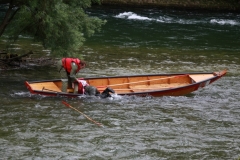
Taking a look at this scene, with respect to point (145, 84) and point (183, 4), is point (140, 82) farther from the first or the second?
point (183, 4)

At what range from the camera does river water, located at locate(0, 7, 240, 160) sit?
12750mm

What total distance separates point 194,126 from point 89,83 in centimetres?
523

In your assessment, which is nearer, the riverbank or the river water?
the river water

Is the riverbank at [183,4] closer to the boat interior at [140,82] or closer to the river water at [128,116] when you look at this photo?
the river water at [128,116]

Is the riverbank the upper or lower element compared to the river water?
upper

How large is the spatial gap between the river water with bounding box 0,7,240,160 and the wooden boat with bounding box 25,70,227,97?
279mm

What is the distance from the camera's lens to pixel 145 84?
1922 centimetres

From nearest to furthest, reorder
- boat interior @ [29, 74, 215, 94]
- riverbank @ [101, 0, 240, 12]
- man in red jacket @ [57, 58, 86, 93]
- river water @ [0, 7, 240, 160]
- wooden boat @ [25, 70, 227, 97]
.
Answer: river water @ [0, 7, 240, 160], man in red jacket @ [57, 58, 86, 93], wooden boat @ [25, 70, 227, 97], boat interior @ [29, 74, 215, 94], riverbank @ [101, 0, 240, 12]

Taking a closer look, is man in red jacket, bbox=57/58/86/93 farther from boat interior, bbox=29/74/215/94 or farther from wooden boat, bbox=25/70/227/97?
boat interior, bbox=29/74/215/94

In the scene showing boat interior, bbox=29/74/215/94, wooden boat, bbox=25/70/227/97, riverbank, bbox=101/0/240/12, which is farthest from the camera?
riverbank, bbox=101/0/240/12

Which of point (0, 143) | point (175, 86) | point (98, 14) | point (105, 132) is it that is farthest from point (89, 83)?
point (98, 14)

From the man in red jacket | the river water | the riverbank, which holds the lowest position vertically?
the river water

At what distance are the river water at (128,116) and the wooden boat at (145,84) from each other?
28 cm

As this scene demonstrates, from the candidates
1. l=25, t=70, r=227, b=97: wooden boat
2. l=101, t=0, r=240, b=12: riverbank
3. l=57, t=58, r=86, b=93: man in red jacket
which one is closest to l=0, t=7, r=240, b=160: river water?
l=25, t=70, r=227, b=97: wooden boat
